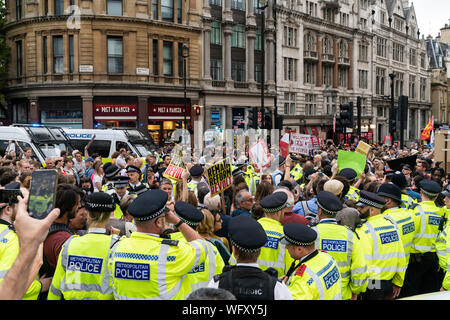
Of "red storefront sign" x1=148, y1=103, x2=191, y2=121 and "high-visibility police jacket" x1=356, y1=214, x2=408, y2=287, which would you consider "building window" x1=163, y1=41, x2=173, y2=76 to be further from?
"high-visibility police jacket" x1=356, y1=214, x2=408, y2=287

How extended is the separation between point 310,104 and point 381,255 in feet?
145

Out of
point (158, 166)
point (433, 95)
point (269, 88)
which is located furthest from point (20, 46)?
point (433, 95)

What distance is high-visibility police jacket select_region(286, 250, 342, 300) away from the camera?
377 centimetres

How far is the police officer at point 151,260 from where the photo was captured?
12.2 feet

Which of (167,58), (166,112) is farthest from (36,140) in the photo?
(167,58)

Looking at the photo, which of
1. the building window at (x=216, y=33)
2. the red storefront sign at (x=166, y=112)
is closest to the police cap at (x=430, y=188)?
the red storefront sign at (x=166, y=112)

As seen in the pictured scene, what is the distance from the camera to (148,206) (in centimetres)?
383

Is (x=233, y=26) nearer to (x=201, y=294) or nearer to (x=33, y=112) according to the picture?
(x=33, y=112)

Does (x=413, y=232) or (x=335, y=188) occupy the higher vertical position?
(x=335, y=188)

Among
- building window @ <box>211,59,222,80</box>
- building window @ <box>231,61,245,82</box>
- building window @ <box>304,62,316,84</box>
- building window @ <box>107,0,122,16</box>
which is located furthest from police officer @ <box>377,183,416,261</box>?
building window @ <box>304,62,316,84</box>

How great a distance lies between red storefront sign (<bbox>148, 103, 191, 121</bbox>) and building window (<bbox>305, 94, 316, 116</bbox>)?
52.5 ft

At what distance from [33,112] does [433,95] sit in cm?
6472

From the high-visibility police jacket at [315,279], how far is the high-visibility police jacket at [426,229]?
2.95m

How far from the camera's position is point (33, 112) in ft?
110
